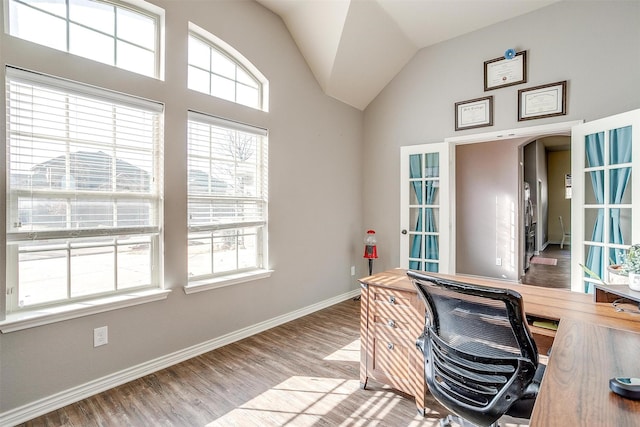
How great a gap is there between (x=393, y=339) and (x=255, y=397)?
1033mm

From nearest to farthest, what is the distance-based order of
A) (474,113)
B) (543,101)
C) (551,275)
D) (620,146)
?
(620,146), (543,101), (474,113), (551,275)

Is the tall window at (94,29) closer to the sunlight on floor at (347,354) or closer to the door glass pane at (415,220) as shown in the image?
the sunlight on floor at (347,354)

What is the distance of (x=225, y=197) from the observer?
2.96 metres

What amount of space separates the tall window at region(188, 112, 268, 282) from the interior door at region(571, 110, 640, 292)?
295 cm

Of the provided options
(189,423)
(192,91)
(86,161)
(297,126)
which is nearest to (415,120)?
(297,126)

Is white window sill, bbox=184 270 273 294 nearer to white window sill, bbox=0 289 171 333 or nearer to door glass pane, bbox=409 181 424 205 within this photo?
white window sill, bbox=0 289 171 333

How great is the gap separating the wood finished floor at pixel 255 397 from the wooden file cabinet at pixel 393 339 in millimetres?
154

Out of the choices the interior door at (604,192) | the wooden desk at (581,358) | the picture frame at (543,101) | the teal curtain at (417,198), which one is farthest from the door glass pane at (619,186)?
the teal curtain at (417,198)

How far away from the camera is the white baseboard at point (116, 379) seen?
1.85 m

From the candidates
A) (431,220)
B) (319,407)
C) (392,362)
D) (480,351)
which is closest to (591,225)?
(431,220)

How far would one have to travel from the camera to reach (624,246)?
2.59 m

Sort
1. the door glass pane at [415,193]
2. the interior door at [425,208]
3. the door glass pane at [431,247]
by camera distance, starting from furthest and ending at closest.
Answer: the door glass pane at [415,193] → the door glass pane at [431,247] → the interior door at [425,208]

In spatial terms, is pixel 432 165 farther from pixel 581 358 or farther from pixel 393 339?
pixel 581 358

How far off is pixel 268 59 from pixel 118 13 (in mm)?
1392
